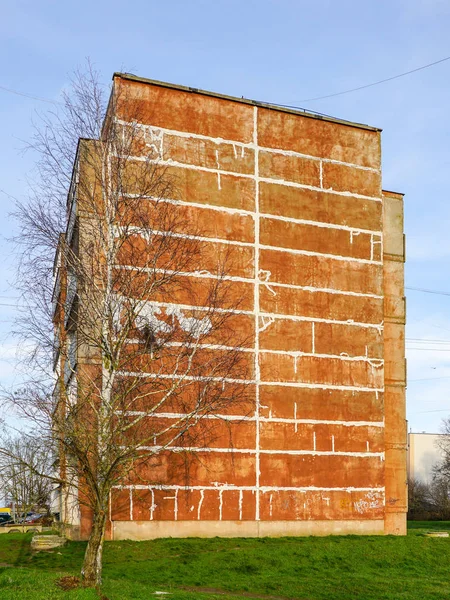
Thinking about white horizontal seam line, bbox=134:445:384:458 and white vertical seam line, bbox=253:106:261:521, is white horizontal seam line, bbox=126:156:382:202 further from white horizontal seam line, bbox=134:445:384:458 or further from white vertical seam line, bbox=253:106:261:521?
white horizontal seam line, bbox=134:445:384:458

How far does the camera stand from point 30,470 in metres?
19.2

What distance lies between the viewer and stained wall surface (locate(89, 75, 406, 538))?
30.5 metres

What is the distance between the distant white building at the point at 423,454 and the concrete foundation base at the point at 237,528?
230 ft

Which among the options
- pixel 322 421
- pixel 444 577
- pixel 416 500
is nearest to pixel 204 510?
pixel 322 421

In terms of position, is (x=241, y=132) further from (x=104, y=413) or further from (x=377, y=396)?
(x=104, y=413)

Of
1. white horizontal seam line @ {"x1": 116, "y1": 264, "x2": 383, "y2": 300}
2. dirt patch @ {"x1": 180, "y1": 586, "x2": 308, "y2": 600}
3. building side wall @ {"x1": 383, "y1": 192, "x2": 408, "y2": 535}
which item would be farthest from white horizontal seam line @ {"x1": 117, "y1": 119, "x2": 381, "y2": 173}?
dirt patch @ {"x1": 180, "y1": 586, "x2": 308, "y2": 600}

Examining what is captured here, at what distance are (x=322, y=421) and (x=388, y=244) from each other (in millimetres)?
8653

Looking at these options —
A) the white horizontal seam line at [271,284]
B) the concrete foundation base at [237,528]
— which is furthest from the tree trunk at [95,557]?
the white horizontal seam line at [271,284]

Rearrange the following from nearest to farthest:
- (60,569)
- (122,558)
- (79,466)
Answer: (79,466) → (60,569) → (122,558)

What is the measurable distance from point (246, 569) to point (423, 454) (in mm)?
81596

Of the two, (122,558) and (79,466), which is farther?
(122,558)

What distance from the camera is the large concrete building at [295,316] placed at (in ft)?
100

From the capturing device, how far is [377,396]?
34219 mm

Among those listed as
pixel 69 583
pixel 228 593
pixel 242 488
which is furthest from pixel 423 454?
pixel 69 583
